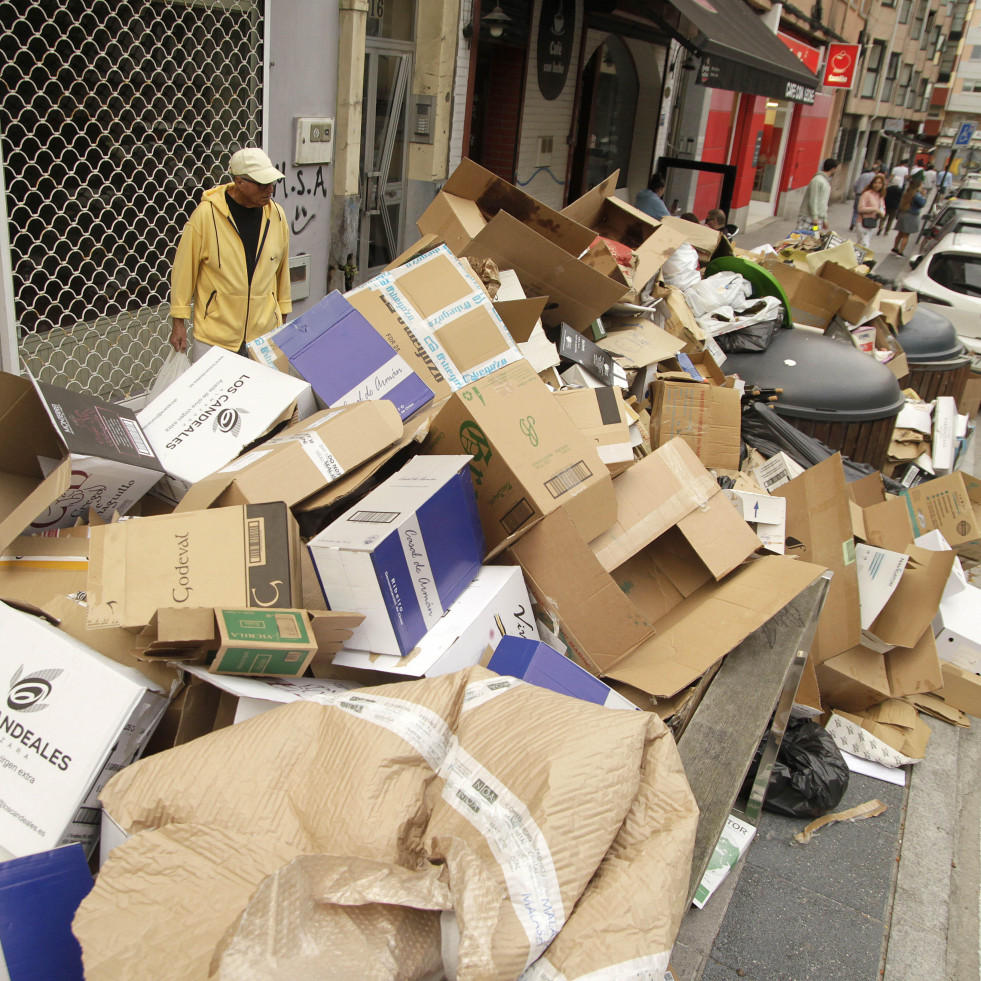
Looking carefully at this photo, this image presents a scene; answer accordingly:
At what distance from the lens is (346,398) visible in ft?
9.30

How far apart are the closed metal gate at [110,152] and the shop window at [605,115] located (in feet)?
21.0

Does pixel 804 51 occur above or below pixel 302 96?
above

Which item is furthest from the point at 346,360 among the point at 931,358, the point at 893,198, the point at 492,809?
the point at 893,198

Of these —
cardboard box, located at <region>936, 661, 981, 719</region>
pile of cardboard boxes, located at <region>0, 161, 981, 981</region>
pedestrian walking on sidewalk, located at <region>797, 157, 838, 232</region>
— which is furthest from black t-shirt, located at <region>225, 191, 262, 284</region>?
pedestrian walking on sidewalk, located at <region>797, 157, 838, 232</region>

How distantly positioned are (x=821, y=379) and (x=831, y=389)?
86mm

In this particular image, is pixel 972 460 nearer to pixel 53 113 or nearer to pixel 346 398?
pixel 346 398

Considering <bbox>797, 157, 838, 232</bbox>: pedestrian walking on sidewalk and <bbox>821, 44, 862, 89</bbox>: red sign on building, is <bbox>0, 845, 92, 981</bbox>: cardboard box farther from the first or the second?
<bbox>821, 44, 862, 89</bbox>: red sign on building

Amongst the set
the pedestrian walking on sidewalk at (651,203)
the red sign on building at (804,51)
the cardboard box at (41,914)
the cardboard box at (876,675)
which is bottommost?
the cardboard box at (876,675)

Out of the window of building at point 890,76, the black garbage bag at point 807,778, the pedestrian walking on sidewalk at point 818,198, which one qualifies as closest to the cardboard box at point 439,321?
the black garbage bag at point 807,778

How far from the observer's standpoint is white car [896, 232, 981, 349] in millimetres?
8430

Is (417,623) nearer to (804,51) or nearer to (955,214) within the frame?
(955,214)

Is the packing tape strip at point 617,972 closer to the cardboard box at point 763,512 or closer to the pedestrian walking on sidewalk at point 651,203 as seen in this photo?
the cardboard box at point 763,512

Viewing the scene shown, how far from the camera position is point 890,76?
118ft

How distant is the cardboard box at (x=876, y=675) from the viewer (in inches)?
137
